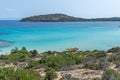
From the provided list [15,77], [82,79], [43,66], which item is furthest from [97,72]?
[15,77]

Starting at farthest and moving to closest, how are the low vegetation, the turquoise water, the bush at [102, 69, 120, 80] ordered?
the turquoise water → the bush at [102, 69, 120, 80] → the low vegetation

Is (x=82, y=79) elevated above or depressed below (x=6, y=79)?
below

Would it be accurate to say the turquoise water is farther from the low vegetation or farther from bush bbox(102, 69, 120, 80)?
bush bbox(102, 69, 120, 80)

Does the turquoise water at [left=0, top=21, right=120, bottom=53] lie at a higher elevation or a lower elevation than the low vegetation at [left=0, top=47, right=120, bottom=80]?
lower

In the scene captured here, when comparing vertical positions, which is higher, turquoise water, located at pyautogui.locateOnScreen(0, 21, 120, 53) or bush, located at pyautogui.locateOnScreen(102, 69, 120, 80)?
bush, located at pyautogui.locateOnScreen(102, 69, 120, 80)

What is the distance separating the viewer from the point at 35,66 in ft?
52.7

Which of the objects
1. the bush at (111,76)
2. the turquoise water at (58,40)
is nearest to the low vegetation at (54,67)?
the bush at (111,76)

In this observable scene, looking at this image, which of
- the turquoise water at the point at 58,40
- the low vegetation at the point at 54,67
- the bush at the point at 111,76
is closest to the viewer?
the low vegetation at the point at 54,67

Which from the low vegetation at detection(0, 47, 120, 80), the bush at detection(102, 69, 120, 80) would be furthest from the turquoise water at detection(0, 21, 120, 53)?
the bush at detection(102, 69, 120, 80)

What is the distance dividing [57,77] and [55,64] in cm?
294

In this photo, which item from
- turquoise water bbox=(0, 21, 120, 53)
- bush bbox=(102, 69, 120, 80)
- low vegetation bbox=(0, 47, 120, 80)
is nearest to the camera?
low vegetation bbox=(0, 47, 120, 80)

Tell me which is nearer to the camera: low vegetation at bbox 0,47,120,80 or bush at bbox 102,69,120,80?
low vegetation at bbox 0,47,120,80

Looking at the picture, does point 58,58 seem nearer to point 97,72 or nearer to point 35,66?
point 35,66

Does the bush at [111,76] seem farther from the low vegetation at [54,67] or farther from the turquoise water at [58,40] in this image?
the turquoise water at [58,40]
